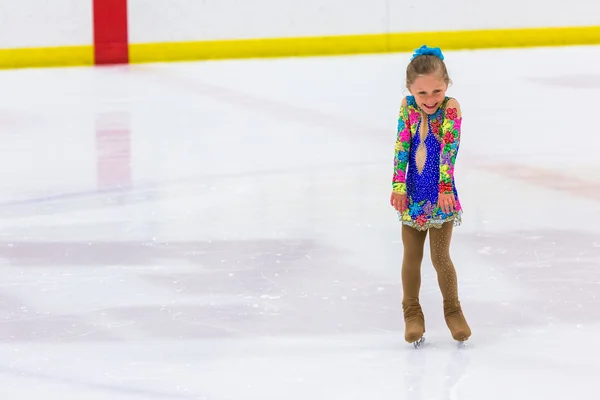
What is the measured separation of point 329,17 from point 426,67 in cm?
809

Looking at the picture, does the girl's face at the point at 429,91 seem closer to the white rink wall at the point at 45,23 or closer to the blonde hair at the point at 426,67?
the blonde hair at the point at 426,67

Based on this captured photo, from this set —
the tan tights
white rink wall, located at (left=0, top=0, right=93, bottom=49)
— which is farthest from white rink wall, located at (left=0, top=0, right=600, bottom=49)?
the tan tights

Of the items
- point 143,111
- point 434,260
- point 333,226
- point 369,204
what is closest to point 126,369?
point 434,260

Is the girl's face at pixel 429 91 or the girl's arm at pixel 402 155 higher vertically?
the girl's face at pixel 429 91

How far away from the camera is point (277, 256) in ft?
12.3

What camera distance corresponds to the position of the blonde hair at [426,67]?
2.67m

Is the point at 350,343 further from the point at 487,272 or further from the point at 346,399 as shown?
the point at 487,272

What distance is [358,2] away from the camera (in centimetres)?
1070

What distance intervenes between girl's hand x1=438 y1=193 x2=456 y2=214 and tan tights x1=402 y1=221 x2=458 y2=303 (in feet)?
0.25

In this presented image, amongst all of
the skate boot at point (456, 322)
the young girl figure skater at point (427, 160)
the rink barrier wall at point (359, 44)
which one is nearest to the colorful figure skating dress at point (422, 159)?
the young girl figure skater at point (427, 160)

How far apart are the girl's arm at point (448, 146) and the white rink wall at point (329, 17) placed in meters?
7.77

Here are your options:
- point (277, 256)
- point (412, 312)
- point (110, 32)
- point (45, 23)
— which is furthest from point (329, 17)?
point (412, 312)

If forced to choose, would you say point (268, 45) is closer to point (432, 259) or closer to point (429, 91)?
point (432, 259)

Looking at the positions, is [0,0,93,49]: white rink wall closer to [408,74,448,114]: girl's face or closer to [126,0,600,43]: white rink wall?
[126,0,600,43]: white rink wall
